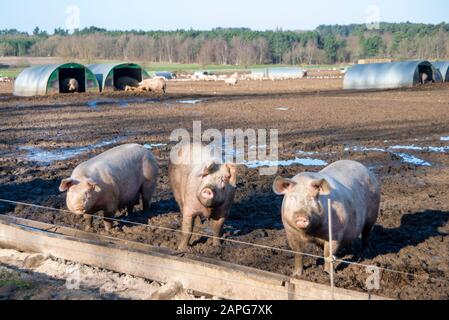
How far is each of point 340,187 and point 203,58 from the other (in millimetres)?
122315

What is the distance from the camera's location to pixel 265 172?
11.8m

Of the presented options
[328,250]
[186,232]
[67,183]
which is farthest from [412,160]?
[67,183]

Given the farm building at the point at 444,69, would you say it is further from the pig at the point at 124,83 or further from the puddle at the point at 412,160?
the puddle at the point at 412,160

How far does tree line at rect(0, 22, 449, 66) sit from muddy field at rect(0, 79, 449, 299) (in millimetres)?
81056

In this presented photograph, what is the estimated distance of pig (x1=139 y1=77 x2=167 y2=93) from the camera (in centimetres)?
3584

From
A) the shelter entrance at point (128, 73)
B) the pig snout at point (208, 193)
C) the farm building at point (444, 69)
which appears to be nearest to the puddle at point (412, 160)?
the pig snout at point (208, 193)

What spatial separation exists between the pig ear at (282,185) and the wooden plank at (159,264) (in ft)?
2.64

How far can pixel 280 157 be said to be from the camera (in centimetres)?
1341

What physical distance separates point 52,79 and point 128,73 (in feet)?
20.4

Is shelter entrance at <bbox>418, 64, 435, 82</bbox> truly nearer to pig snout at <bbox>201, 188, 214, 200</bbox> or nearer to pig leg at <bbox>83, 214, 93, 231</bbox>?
pig leg at <bbox>83, 214, 93, 231</bbox>

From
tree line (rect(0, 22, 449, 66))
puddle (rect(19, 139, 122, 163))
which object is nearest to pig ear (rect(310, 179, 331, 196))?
puddle (rect(19, 139, 122, 163))

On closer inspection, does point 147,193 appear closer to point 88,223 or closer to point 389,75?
point 88,223

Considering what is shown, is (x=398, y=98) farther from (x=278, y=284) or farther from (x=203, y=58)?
(x=203, y=58)

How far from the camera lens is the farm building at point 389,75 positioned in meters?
37.8
